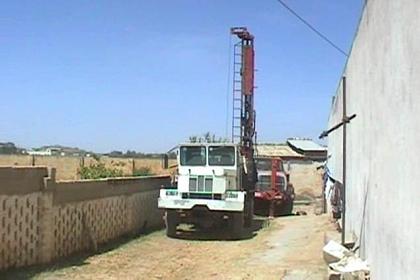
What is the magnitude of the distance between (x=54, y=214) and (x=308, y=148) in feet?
101

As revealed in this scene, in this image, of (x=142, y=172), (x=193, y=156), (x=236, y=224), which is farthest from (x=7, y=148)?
(x=236, y=224)

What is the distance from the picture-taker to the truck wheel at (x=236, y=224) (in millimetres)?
18789

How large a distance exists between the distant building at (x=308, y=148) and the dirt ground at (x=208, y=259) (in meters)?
21.7

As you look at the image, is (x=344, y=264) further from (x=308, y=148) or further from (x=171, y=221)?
(x=308, y=148)

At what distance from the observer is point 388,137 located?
707 cm

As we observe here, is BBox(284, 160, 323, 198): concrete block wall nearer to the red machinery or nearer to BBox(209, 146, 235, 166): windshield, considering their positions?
the red machinery

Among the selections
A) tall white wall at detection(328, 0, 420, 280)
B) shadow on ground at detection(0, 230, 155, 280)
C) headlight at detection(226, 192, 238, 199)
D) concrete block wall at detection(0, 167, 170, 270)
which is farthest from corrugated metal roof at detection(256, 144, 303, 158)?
tall white wall at detection(328, 0, 420, 280)

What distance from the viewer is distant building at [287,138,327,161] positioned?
4125cm

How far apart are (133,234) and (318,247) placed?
5.98 meters

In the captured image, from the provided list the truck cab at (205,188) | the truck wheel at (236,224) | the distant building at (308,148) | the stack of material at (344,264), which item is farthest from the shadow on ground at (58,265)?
the distant building at (308,148)

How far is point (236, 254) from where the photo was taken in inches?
618

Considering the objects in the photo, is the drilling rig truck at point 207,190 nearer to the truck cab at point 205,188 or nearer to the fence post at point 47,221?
the truck cab at point 205,188

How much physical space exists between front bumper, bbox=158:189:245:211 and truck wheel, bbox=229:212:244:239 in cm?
42

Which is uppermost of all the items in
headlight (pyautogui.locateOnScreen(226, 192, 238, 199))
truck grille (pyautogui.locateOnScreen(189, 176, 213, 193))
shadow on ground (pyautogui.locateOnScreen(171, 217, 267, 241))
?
truck grille (pyautogui.locateOnScreen(189, 176, 213, 193))
